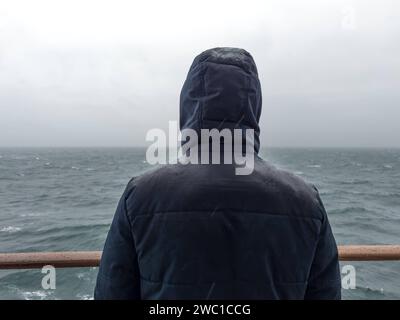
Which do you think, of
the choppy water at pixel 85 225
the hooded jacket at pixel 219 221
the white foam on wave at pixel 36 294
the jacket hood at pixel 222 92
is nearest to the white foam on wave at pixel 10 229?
the choppy water at pixel 85 225

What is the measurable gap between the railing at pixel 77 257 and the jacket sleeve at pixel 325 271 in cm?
78

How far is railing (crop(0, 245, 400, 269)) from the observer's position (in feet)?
6.41

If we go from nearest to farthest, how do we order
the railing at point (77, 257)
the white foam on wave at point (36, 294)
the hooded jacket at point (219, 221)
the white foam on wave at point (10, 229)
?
the hooded jacket at point (219, 221), the railing at point (77, 257), the white foam on wave at point (36, 294), the white foam on wave at point (10, 229)

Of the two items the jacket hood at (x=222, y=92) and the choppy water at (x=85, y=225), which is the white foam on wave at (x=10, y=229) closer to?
the choppy water at (x=85, y=225)

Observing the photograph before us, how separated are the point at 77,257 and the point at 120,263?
893mm

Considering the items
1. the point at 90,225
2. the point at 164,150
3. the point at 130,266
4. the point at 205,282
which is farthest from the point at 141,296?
the point at 90,225

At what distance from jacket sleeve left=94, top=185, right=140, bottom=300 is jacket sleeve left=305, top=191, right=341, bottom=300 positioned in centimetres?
61

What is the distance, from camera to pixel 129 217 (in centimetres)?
114

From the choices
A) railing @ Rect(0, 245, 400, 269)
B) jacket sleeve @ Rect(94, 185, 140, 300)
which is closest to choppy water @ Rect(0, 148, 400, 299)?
railing @ Rect(0, 245, 400, 269)

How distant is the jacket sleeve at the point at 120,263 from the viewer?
3.83ft

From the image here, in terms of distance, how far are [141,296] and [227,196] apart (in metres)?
0.46

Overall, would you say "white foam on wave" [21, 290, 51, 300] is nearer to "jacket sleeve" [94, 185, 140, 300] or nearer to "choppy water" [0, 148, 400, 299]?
"choppy water" [0, 148, 400, 299]
